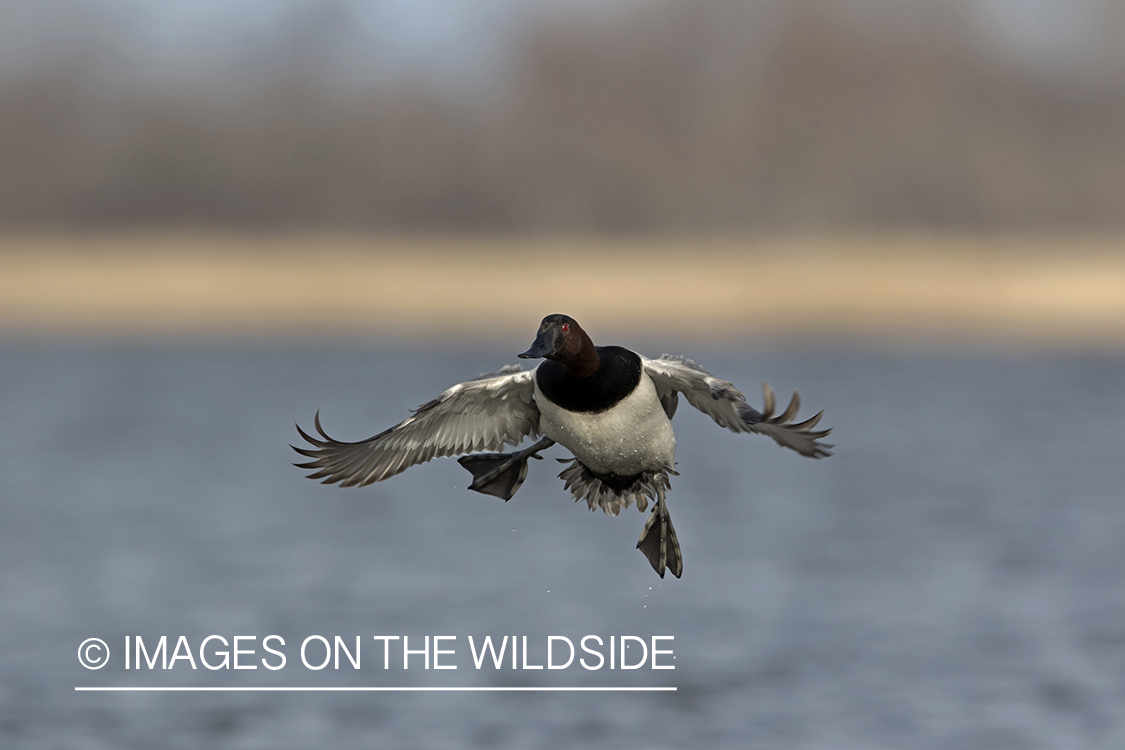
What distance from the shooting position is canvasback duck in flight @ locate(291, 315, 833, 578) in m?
7.69

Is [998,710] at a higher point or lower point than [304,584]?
lower

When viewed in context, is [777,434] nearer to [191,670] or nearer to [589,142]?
[191,670]

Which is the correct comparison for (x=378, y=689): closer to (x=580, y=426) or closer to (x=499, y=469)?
(x=499, y=469)

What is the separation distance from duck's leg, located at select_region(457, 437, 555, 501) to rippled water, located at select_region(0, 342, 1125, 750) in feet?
10.1

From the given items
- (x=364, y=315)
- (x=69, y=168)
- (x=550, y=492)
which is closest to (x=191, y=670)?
(x=550, y=492)

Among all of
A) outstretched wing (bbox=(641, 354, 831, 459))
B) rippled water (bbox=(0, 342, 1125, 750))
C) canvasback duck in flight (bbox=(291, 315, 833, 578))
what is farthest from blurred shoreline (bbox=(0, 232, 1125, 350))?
outstretched wing (bbox=(641, 354, 831, 459))

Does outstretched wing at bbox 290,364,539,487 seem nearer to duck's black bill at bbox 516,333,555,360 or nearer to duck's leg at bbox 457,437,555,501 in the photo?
duck's leg at bbox 457,437,555,501

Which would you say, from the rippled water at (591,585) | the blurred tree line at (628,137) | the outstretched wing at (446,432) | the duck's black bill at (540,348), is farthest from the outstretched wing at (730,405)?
the blurred tree line at (628,137)

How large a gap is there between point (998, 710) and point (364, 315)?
117 feet

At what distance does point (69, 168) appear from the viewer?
5694 centimetres

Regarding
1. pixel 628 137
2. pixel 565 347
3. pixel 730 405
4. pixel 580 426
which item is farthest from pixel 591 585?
pixel 628 137

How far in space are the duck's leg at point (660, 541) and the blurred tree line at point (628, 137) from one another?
142 feet

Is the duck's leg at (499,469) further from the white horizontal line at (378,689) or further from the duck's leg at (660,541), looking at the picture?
the white horizontal line at (378,689)

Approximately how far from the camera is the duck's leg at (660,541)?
8.91 meters
